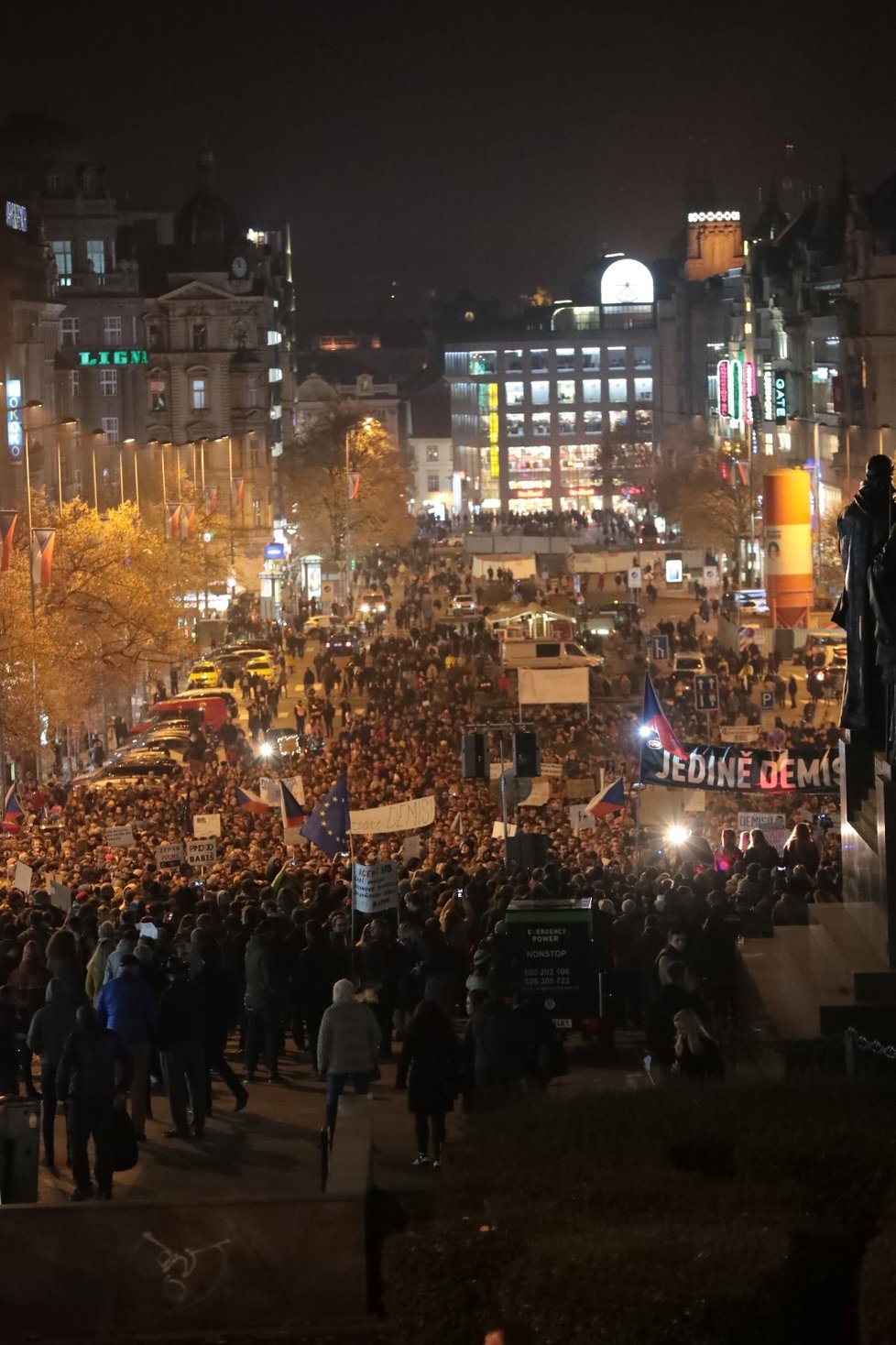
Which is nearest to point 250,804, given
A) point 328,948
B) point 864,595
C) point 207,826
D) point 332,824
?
point 207,826

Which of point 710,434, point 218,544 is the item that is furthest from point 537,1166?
point 710,434

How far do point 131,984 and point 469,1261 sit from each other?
220 inches

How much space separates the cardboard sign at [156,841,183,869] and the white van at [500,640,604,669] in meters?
21.5

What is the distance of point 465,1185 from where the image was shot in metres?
10.6

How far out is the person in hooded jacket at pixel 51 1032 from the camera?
48.4ft

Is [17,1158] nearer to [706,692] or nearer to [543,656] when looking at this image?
[706,692]

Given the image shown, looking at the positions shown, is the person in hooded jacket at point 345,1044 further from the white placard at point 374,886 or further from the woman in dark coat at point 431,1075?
the white placard at point 374,886

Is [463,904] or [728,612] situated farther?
[728,612]

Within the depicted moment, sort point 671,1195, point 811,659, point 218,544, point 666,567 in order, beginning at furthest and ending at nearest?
point 666,567 → point 218,544 → point 811,659 → point 671,1195

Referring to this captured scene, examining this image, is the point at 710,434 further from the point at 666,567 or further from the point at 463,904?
the point at 463,904

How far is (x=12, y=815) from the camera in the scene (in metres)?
33.0

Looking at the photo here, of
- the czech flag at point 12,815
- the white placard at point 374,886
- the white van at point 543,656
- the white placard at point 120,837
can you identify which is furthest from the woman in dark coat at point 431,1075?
the white van at point 543,656

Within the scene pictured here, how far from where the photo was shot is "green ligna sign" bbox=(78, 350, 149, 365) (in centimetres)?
10275

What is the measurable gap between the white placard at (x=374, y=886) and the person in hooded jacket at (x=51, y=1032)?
519 centimetres
